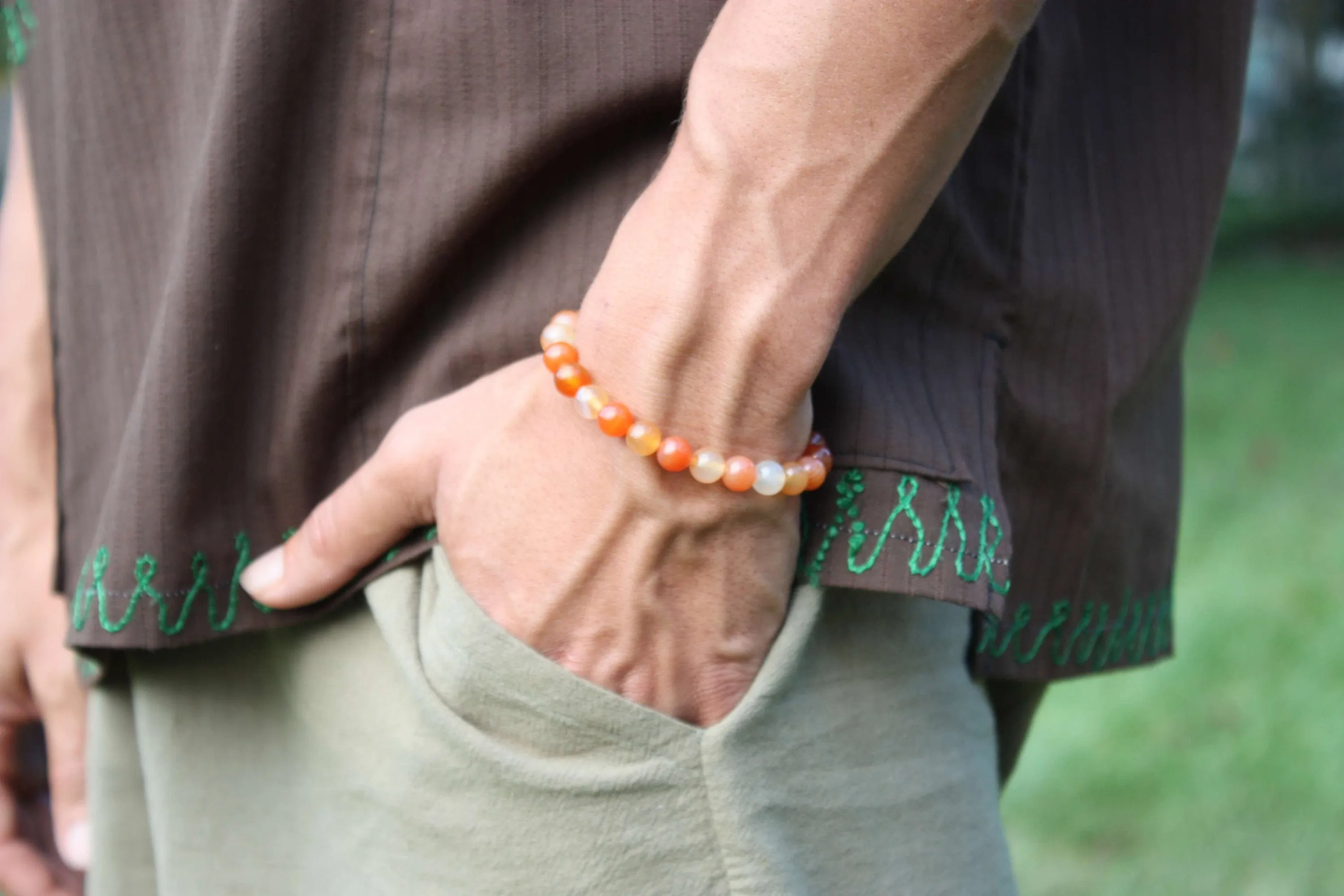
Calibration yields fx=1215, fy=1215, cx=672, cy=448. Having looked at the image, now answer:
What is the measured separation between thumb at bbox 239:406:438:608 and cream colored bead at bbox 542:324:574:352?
113 mm

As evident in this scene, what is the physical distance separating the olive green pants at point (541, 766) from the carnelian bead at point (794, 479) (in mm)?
96

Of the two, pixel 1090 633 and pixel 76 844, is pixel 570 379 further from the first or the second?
pixel 76 844

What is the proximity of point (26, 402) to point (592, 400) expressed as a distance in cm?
71

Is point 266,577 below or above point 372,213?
below

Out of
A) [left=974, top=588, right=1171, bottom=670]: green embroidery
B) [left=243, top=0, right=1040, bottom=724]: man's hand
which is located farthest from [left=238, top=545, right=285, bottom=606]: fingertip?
[left=974, top=588, right=1171, bottom=670]: green embroidery

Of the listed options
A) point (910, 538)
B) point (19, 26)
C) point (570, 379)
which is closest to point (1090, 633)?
point (910, 538)

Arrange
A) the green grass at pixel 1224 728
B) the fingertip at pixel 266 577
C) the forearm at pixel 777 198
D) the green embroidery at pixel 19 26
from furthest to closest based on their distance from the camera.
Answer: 1. the green grass at pixel 1224 728
2. the green embroidery at pixel 19 26
3. the fingertip at pixel 266 577
4. the forearm at pixel 777 198

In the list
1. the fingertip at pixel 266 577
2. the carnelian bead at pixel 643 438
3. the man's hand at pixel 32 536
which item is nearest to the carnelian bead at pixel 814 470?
the carnelian bead at pixel 643 438

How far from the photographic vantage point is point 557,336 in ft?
2.61

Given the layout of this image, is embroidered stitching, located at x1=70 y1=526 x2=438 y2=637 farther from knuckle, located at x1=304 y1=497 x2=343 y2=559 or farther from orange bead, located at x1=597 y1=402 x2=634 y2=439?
orange bead, located at x1=597 y1=402 x2=634 y2=439

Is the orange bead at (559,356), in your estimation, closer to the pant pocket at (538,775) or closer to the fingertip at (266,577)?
the pant pocket at (538,775)

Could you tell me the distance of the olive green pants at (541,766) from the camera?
0.81m

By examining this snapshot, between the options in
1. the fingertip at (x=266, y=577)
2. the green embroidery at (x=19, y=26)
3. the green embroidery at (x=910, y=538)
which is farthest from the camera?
the green embroidery at (x=19, y=26)

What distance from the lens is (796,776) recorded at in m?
0.84
